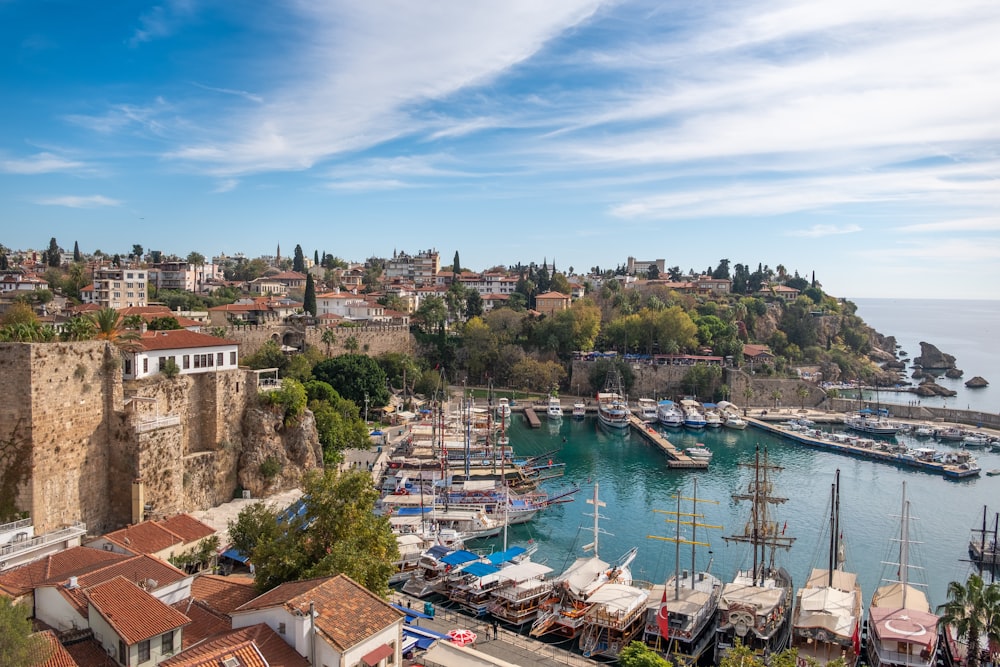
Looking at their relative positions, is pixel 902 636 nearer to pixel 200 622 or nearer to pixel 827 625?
pixel 827 625

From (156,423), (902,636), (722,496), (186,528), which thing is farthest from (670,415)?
(186,528)

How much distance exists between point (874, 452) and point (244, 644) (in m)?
45.2

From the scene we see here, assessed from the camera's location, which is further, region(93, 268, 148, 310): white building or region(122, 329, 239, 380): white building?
region(93, 268, 148, 310): white building

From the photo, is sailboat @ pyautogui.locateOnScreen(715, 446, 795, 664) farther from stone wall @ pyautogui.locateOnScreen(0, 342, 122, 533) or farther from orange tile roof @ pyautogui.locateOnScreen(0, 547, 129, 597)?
stone wall @ pyautogui.locateOnScreen(0, 342, 122, 533)

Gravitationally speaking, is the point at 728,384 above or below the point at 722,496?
above

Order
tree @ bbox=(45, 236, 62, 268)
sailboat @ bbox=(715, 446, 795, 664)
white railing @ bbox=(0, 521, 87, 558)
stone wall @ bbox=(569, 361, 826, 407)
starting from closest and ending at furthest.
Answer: white railing @ bbox=(0, 521, 87, 558) → sailboat @ bbox=(715, 446, 795, 664) → stone wall @ bbox=(569, 361, 826, 407) → tree @ bbox=(45, 236, 62, 268)

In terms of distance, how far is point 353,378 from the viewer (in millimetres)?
48875

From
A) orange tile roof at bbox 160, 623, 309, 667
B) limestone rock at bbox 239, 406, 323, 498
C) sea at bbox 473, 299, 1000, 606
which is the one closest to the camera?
orange tile roof at bbox 160, 623, 309, 667

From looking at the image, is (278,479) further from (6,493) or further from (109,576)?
(109,576)

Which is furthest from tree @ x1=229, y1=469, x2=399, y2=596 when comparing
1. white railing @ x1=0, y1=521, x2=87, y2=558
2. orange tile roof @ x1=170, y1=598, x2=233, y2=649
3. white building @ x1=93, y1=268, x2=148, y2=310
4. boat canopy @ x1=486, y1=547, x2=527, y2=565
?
white building @ x1=93, y1=268, x2=148, y2=310

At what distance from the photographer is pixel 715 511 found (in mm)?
34375

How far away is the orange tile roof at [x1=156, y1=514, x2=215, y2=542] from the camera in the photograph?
20.7 m

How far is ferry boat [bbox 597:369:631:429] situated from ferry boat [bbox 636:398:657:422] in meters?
1.34

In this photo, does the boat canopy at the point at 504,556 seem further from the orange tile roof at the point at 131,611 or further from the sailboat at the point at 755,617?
the orange tile roof at the point at 131,611
